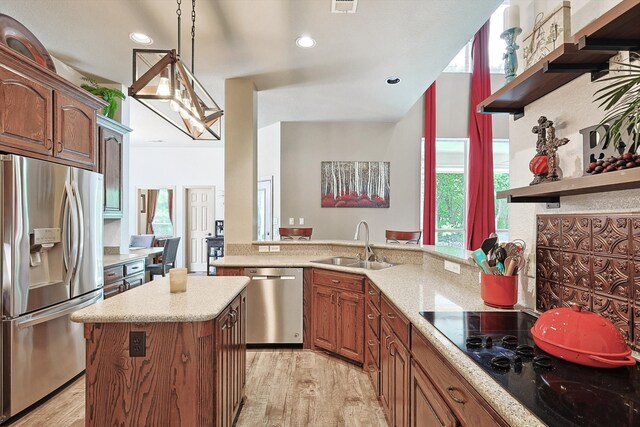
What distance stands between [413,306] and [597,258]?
0.77 meters

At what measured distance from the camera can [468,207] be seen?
570 cm

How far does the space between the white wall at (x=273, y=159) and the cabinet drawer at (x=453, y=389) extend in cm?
458

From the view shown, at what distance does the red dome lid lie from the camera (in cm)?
97

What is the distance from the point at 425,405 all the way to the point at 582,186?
1000 mm

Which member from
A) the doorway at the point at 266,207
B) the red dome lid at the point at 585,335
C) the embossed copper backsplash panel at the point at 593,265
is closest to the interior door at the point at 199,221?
the doorway at the point at 266,207

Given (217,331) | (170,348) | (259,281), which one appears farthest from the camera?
(259,281)

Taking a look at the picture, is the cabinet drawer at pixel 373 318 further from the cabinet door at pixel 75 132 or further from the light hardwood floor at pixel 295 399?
the cabinet door at pixel 75 132

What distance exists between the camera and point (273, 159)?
5.88 m

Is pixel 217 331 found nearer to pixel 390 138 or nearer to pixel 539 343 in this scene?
pixel 539 343

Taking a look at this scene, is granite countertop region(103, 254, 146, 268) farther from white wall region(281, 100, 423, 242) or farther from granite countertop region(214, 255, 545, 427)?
white wall region(281, 100, 423, 242)

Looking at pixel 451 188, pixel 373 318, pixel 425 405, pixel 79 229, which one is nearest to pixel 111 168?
pixel 79 229

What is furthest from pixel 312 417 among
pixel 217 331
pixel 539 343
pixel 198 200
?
pixel 198 200

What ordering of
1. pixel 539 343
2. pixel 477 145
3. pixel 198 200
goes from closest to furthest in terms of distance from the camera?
pixel 539 343
pixel 477 145
pixel 198 200

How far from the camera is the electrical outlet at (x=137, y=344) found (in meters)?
1.46
